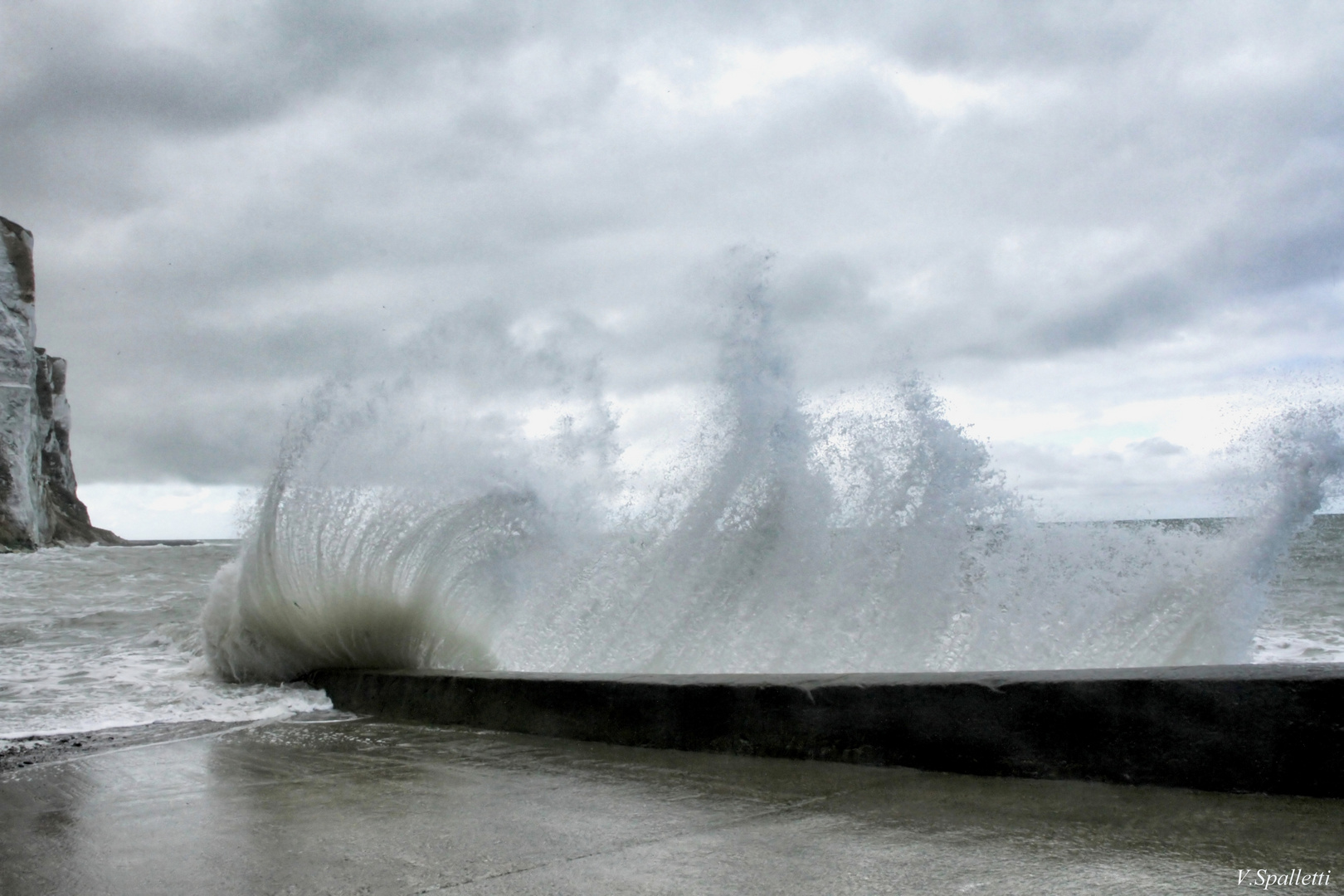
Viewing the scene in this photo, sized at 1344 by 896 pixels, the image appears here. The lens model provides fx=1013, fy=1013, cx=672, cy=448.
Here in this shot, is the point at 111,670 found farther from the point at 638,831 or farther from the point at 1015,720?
the point at 1015,720

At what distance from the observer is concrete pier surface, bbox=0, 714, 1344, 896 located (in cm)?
235

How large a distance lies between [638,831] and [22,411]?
48.1 m

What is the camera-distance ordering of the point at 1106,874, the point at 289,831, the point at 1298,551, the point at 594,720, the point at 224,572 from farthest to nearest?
the point at 1298,551 → the point at 224,572 → the point at 594,720 → the point at 289,831 → the point at 1106,874

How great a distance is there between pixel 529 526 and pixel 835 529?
7.09 ft

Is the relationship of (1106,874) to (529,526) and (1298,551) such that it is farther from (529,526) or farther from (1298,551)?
(1298,551)

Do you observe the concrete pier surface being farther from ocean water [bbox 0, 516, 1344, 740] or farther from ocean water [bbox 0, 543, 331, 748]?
ocean water [bbox 0, 516, 1344, 740]

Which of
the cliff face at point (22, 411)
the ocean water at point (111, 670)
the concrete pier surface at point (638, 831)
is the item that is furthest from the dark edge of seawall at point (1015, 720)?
the cliff face at point (22, 411)

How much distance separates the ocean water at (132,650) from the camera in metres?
6.12

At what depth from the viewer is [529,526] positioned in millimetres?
7059

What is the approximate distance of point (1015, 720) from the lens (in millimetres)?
3334

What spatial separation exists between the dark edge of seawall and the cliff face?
43.8 metres

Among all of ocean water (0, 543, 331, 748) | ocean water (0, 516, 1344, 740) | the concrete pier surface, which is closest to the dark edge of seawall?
the concrete pier surface

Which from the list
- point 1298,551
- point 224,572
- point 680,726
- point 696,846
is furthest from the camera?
point 1298,551

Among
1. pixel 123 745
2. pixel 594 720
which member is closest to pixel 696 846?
pixel 594 720
